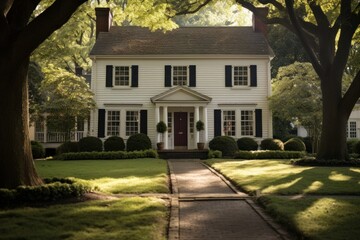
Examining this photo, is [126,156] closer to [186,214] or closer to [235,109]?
[235,109]

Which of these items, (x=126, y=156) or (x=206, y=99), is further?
(x=206, y=99)

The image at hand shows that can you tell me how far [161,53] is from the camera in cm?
2520

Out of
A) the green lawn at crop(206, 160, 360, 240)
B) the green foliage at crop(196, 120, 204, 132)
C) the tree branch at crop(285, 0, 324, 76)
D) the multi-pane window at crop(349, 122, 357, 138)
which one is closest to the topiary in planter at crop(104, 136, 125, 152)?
the green foliage at crop(196, 120, 204, 132)

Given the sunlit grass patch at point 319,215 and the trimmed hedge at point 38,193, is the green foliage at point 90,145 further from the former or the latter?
the sunlit grass patch at point 319,215

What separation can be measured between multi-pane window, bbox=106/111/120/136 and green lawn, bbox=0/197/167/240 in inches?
677

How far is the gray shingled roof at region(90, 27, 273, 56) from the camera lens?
25.5 meters

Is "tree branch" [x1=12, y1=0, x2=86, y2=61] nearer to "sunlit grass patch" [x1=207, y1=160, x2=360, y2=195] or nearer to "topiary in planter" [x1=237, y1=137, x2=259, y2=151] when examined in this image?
"sunlit grass patch" [x1=207, y1=160, x2=360, y2=195]

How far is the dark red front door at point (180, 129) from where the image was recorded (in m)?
25.4

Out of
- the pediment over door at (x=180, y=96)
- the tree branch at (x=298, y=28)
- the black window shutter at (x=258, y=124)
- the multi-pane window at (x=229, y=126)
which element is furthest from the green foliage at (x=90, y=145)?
the tree branch at (x=298, y=28)

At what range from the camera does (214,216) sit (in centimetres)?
724

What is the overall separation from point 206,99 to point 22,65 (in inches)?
658

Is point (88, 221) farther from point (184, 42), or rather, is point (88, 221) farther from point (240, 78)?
point (184, 42)

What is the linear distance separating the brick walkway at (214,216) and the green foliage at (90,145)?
12724 mm

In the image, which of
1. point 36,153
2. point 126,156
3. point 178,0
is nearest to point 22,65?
point 178,0
